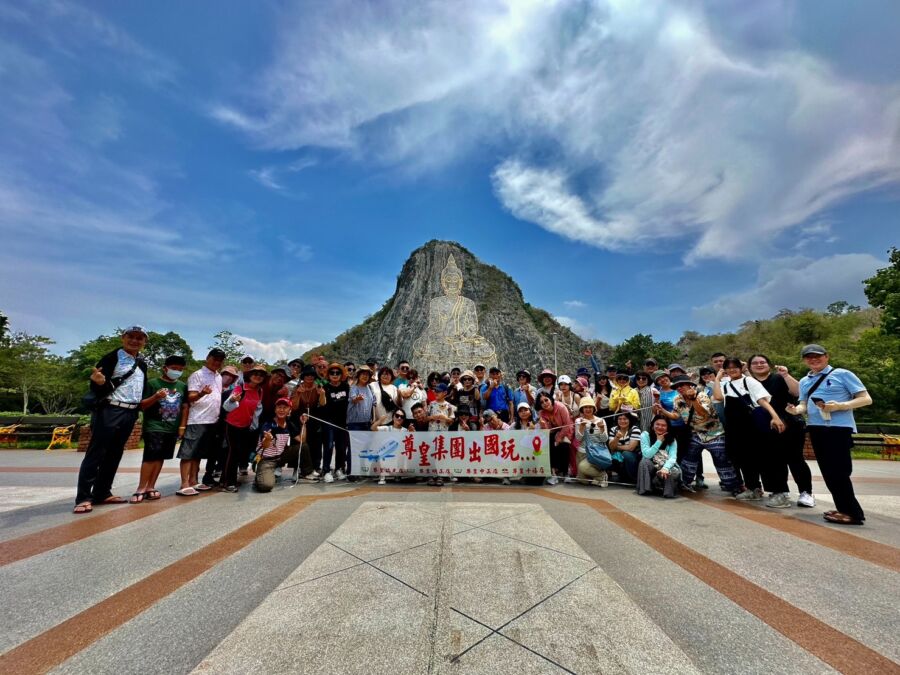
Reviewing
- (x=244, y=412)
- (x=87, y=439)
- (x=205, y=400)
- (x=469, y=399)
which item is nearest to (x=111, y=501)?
(x=205, y=400)

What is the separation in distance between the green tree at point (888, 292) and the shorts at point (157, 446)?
25.0 m

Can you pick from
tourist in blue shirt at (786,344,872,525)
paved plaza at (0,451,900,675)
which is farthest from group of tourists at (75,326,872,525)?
paved plaza at (0,451,900,675)

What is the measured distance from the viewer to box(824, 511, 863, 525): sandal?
3.97m

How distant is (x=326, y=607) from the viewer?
7.10 feet

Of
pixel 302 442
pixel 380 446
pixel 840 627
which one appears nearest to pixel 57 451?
pixel 302 442

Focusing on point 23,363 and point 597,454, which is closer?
point 597,454

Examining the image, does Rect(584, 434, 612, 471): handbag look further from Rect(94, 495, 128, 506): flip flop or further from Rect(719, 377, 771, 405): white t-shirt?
Rect(94, 495, 128, 506): flip flop

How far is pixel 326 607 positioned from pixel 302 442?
13.7 feet

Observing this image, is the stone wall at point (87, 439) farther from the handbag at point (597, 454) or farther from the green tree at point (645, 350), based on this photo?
the green tree at point (645, 350)

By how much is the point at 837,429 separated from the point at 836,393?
0.37 meters

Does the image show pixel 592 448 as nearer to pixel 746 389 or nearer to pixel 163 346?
pixel 746 389

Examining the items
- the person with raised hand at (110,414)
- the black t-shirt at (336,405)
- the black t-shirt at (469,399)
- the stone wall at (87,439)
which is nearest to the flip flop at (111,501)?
the person with raised hand at (110,414)

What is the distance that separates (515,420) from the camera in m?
7.03

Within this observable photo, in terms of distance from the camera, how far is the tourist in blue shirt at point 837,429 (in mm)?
3986
